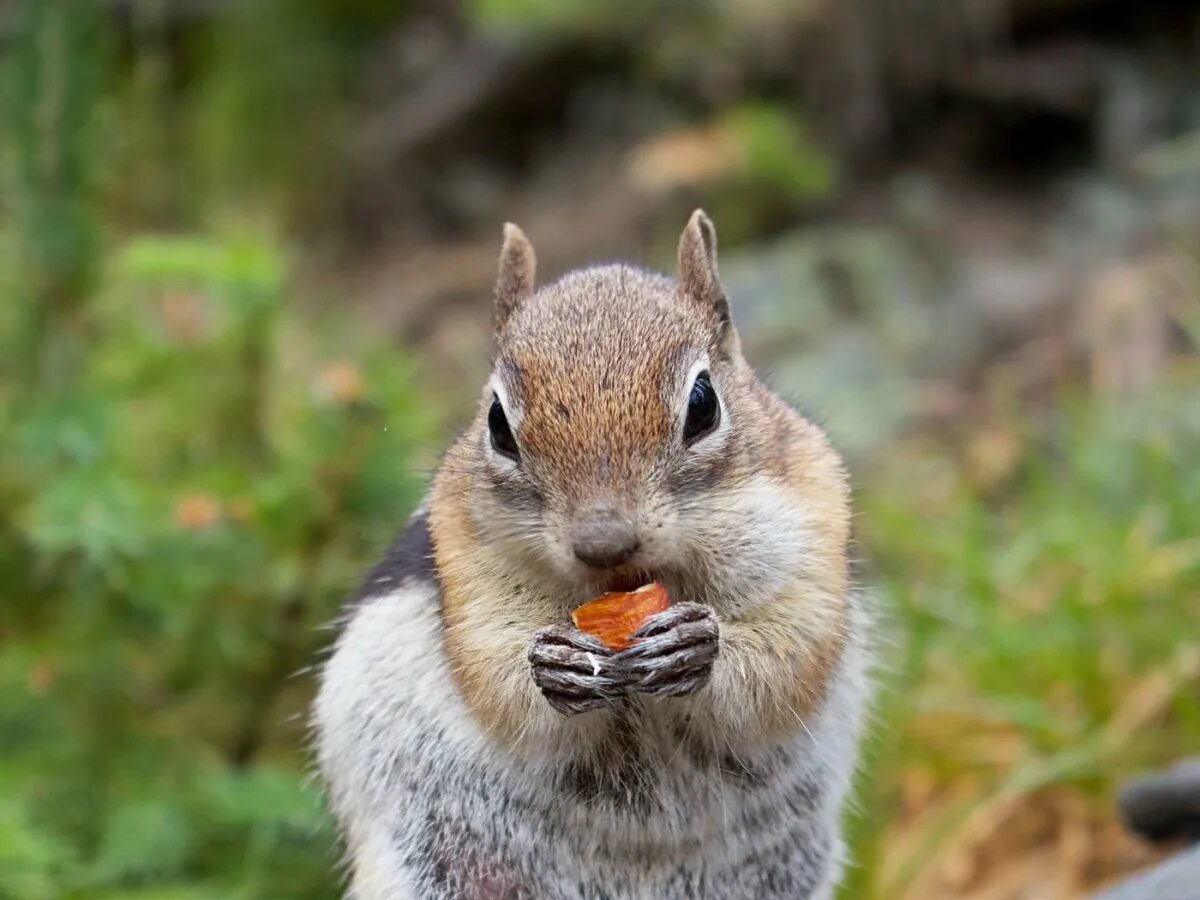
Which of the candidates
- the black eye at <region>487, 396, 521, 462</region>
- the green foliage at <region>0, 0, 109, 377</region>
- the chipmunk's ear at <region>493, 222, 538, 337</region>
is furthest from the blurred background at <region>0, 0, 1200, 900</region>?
the black eye at <region>487, 396, 521, 462</region>

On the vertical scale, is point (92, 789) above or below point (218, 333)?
below

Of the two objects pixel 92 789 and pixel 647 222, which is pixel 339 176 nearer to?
pixel 647 222

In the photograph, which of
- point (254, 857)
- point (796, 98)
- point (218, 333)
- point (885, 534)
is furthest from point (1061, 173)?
point (254, 857)

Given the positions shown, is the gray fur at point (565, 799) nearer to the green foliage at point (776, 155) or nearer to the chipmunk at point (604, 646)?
the chipmunk at point (604, 646)

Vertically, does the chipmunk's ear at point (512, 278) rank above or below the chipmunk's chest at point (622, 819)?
above

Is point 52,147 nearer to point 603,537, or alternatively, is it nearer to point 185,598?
point 185,598

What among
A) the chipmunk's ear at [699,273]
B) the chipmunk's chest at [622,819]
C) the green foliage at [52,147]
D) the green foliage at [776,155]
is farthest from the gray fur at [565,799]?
the green foliage at [776,155]

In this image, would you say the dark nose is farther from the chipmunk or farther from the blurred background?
the blurred background

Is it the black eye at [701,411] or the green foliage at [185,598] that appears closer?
the black eye at [701,411]
